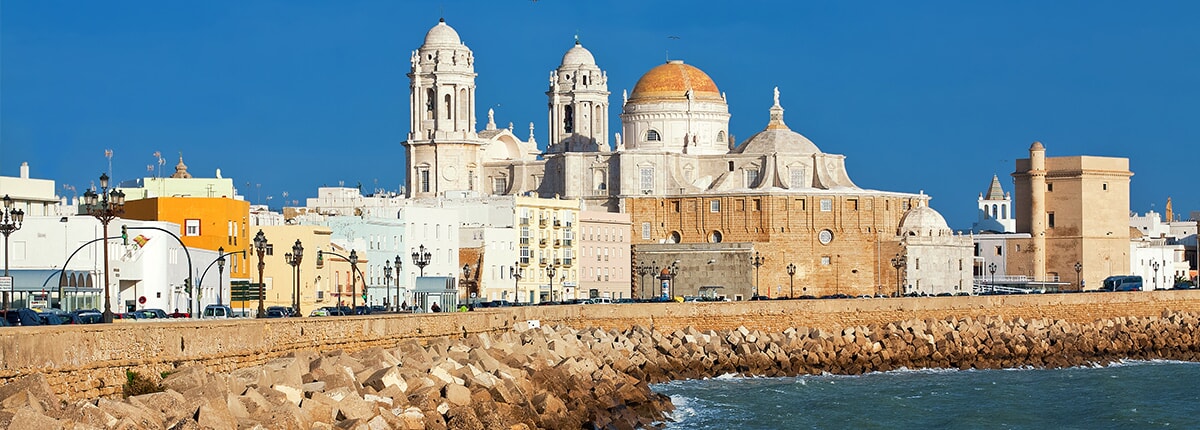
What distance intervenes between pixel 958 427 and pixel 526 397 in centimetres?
1035

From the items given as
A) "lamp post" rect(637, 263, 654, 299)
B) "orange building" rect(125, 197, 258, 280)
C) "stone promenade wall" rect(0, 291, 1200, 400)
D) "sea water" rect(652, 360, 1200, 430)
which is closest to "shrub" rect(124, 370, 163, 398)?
"stone promenade wall" rect(0, 291, 1200, 400)

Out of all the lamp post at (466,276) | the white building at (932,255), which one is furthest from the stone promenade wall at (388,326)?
the white building at (932,255)

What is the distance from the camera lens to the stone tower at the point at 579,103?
4085 inches

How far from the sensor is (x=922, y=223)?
323ft

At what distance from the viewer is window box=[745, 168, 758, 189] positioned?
340ft

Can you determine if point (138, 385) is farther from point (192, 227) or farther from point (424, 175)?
point (424, 175)

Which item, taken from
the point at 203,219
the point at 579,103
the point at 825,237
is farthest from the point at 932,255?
the point at 203,219

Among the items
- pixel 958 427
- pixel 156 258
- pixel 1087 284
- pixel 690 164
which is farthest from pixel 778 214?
pixel 958 427

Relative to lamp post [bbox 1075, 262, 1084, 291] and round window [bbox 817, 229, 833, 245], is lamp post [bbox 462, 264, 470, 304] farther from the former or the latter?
lamp post [bbox 1075, 262, 1084, 291]

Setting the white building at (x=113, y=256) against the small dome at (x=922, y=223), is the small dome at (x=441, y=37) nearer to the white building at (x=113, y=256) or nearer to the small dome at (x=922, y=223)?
the small dome at (x=922, y=223)

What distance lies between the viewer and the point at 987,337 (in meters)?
52.8

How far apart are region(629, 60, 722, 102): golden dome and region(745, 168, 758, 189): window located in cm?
442

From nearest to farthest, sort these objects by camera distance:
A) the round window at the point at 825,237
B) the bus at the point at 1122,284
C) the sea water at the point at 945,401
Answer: the sea water at the point at 945,401 → the bus at the point at 1122,284 → the round window at the point at 825,237

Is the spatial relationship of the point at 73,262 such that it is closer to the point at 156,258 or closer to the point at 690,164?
the point at 156,258
